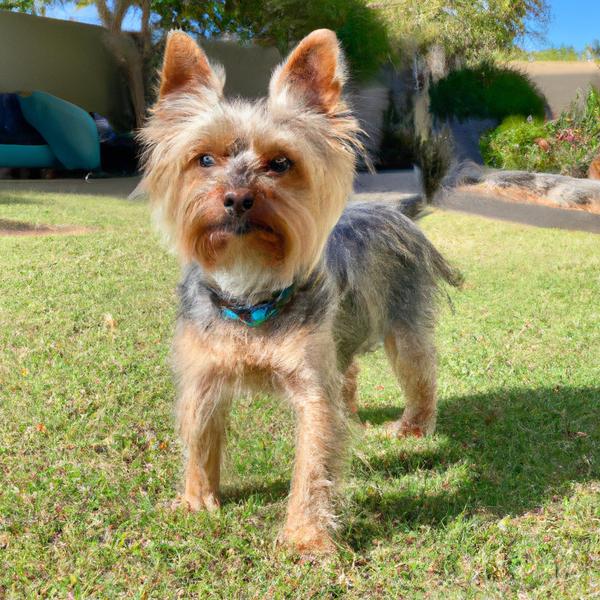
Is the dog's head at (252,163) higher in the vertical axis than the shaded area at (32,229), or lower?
higher

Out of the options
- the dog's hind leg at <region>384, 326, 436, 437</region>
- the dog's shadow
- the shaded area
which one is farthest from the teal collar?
the shaded area

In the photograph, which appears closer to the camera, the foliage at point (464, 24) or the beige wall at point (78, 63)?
the foliage at point (464, 24)

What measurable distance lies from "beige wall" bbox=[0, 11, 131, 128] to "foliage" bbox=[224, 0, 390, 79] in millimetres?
4106

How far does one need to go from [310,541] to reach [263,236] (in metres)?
1.34

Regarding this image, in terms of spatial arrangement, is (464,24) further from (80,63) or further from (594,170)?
(80,63)

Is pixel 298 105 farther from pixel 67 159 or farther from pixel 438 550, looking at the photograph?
pixel 67 159

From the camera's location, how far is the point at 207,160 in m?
3.08

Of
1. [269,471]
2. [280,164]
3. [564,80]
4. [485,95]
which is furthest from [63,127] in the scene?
[280,164]

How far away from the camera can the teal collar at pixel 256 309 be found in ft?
10.3

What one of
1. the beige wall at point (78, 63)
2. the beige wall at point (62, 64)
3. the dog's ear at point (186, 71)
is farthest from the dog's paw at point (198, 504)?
the beige wall at point (62, 64)

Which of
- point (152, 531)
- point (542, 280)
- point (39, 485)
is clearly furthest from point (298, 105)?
point (542, 280)

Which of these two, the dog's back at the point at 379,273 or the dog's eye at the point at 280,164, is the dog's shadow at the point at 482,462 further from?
the dog's eye at the point at 280,164

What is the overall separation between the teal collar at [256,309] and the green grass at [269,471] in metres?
1.02

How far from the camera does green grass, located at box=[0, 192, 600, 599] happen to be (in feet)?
10.2
